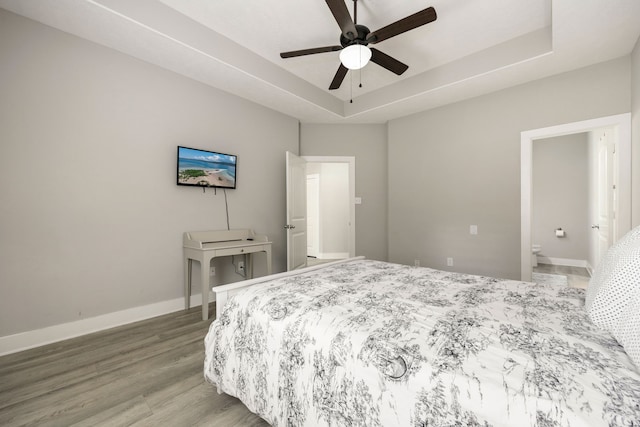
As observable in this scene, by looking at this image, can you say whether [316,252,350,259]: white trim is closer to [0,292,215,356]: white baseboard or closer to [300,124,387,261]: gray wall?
[300,124,387,261]: gray wall

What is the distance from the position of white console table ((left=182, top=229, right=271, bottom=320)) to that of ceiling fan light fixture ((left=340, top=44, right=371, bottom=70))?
214cm

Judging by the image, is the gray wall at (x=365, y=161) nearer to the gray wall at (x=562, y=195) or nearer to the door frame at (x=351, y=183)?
the door frame at (x=351, y=183)

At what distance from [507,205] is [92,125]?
448cm

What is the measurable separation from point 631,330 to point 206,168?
3448mm

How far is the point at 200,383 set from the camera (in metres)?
1.76

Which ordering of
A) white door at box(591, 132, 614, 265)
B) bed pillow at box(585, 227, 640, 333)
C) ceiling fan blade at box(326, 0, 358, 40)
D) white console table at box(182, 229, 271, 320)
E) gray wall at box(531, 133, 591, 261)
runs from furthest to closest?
1. gray wall at box(531, 133, 591, 261)
2. white door at box(591, 132, 614, 265)
3. white console table at box(182, 229, 271, 320)
4. ceiling fan blade at box(326, 0, 358, 40)
5. bed pillow at box(585, 227, 640, 333)

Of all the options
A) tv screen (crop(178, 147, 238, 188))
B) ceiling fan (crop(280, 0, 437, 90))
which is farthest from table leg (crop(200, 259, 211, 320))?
ceiling fan (crop(280, 0, 437, 90))

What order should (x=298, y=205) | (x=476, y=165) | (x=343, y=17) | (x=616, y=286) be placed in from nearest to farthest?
(x=616, y=286) → (x=343, y=17) → (x=476, y=165) → (x=298, y=205)

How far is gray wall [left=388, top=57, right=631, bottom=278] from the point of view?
2.93 m

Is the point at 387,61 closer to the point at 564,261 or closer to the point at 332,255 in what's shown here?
the point at 332,255

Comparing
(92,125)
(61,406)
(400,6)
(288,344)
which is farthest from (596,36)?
(61,406)

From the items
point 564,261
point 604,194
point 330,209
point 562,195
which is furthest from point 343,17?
Answer: point 564,261

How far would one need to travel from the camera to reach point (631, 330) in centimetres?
87

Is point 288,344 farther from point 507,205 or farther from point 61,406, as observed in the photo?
point 507,205
